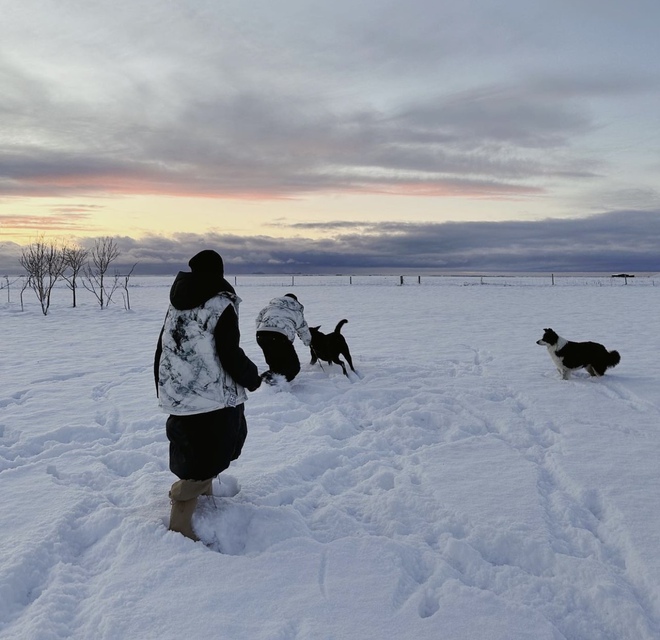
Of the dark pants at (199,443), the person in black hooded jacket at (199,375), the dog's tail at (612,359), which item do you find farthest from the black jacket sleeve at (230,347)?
the dog's tail at (612,359)

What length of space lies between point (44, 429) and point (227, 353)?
11.9ft

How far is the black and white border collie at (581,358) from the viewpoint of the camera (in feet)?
25.6

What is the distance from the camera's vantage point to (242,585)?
9.57ft

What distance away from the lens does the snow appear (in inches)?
107

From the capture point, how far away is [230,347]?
323 cm

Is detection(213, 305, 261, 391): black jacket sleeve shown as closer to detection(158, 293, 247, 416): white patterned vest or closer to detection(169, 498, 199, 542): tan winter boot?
detection(158, 293, 247, 416): white patterned vest

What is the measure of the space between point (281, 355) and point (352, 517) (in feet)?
12.9

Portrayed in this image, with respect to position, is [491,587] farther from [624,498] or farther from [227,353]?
[227,353]

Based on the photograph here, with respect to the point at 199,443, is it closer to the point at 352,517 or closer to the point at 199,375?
the point at 199,375

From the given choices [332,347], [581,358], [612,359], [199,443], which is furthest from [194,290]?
[612,359]

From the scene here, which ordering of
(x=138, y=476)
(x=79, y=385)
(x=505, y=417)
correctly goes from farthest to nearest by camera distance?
(x=79, y=385) → (x=505, y=417) → (x=138, y=476)

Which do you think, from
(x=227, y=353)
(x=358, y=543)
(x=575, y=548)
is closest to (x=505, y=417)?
(x=575, y=548)

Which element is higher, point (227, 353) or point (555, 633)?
point (227, 353)

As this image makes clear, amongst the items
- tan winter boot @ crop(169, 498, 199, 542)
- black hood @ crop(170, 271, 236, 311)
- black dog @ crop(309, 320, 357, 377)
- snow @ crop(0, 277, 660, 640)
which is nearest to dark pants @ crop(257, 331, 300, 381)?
snow @ crop(0, 277, 660, 640)
